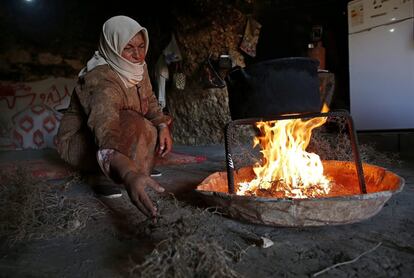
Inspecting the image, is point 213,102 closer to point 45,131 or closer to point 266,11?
point 266,11

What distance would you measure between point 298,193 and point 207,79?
4.67 metres

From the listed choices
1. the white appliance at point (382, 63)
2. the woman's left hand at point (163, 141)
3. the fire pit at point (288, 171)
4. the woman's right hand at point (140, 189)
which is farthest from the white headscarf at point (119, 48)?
the white appliance at point (382, 63)

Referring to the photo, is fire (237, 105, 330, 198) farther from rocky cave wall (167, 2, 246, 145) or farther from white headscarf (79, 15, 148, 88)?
rocky cave wall (167, 2, 246, 145)

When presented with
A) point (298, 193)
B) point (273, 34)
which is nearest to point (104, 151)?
point (298, 193)

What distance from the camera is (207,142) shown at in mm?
6750

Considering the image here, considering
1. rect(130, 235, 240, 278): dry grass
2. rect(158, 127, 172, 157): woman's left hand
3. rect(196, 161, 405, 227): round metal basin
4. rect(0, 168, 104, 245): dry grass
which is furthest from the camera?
rect(158, 127, 172, 157): woman's left hand

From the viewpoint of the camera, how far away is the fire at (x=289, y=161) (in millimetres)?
2217

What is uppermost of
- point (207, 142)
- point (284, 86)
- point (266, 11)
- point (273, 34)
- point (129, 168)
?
point (266, 11)

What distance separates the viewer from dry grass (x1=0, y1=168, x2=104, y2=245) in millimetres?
1837

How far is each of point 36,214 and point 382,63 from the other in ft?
17.4

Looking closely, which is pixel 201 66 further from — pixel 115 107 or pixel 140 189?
pixel 140 189

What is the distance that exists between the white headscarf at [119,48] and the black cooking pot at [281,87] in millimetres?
1073

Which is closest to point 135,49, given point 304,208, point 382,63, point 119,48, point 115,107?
point 119,48

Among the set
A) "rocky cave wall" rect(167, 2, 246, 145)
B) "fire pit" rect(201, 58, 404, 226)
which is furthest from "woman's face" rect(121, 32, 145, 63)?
"rocky cave wall" rect(167, 2, 246, 145)
